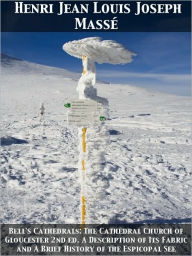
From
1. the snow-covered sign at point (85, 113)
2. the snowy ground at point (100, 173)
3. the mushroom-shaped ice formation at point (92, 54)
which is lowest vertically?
the snowy ground at point (100, 173)

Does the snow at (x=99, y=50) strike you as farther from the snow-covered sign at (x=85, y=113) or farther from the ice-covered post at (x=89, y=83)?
the snow-covered sign at (x=85, y=113)

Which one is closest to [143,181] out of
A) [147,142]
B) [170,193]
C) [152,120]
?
[170,193]

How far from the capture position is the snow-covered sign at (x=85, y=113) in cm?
427

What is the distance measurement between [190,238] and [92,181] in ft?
7.21

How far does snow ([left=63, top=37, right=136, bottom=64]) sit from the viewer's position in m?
4.32

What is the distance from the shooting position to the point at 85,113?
4.30 meters

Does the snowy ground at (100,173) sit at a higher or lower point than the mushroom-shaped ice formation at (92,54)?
lower

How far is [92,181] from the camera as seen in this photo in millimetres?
4801

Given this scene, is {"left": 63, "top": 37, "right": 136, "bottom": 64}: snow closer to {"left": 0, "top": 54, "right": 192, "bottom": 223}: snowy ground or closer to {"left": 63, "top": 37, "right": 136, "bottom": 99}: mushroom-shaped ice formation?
{"left": 63, "top": 37, "right": 136, "bottom": 99}: mushroom-shaped ice formation

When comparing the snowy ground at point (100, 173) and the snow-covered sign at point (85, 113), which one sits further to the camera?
the snowy ground at point (100, 173)

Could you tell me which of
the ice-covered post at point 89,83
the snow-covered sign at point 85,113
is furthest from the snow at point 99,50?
the snow-covered sign at point 85,113

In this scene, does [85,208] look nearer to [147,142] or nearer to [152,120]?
[147,142]

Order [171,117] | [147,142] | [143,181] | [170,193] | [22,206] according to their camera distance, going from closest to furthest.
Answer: [22,206], [170,193], [143,181], [147,142], [171,117]

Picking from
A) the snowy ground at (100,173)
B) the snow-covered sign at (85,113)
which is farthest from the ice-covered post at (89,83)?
the snowy ground at (100,173)
